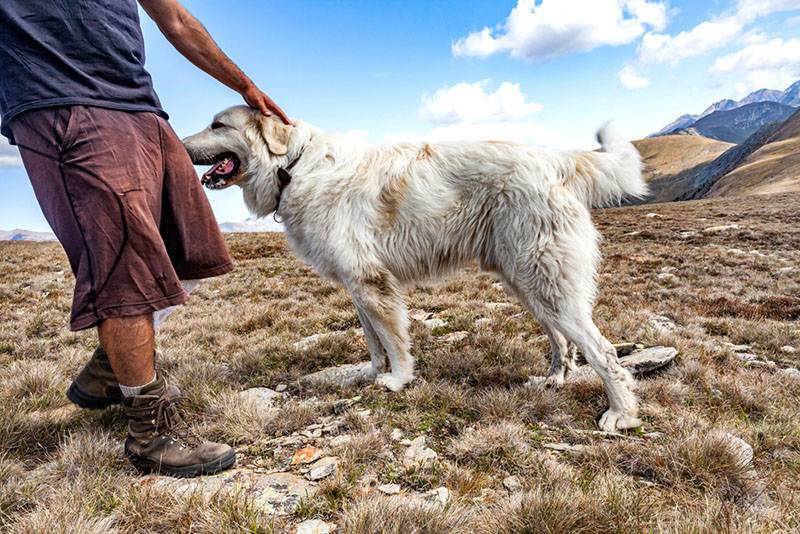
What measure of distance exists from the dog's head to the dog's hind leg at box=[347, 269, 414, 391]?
1.28 m

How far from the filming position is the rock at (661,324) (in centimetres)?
477

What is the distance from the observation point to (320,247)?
3490 millimetres

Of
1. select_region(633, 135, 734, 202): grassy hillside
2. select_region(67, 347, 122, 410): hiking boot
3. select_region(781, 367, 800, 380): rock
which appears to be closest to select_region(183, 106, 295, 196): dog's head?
select_region(67, 347, 122, 410): hiking boot

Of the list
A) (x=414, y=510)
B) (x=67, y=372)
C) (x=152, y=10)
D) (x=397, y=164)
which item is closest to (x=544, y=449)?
(x=414, y=510)

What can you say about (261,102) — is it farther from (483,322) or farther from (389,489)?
(483,322)

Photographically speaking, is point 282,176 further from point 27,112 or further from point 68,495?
point 68,495

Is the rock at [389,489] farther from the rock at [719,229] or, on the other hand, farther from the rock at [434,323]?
the rock at [719,229]

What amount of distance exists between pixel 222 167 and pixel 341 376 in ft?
6.96

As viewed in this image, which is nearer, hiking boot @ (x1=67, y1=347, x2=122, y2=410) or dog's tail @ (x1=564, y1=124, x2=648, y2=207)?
hiking boot @ (x1=67, y1=347, x2=122, y2=410)

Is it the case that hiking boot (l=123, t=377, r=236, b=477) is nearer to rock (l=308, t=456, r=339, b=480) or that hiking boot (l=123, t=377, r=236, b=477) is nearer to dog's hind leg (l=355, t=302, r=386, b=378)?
rock (l=308, t=456, r=339, b=480)

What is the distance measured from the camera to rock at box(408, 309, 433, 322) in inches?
222

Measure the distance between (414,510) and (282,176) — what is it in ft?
9.18

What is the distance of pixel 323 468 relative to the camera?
2221 mm

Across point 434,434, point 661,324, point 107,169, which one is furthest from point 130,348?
point 661,324
